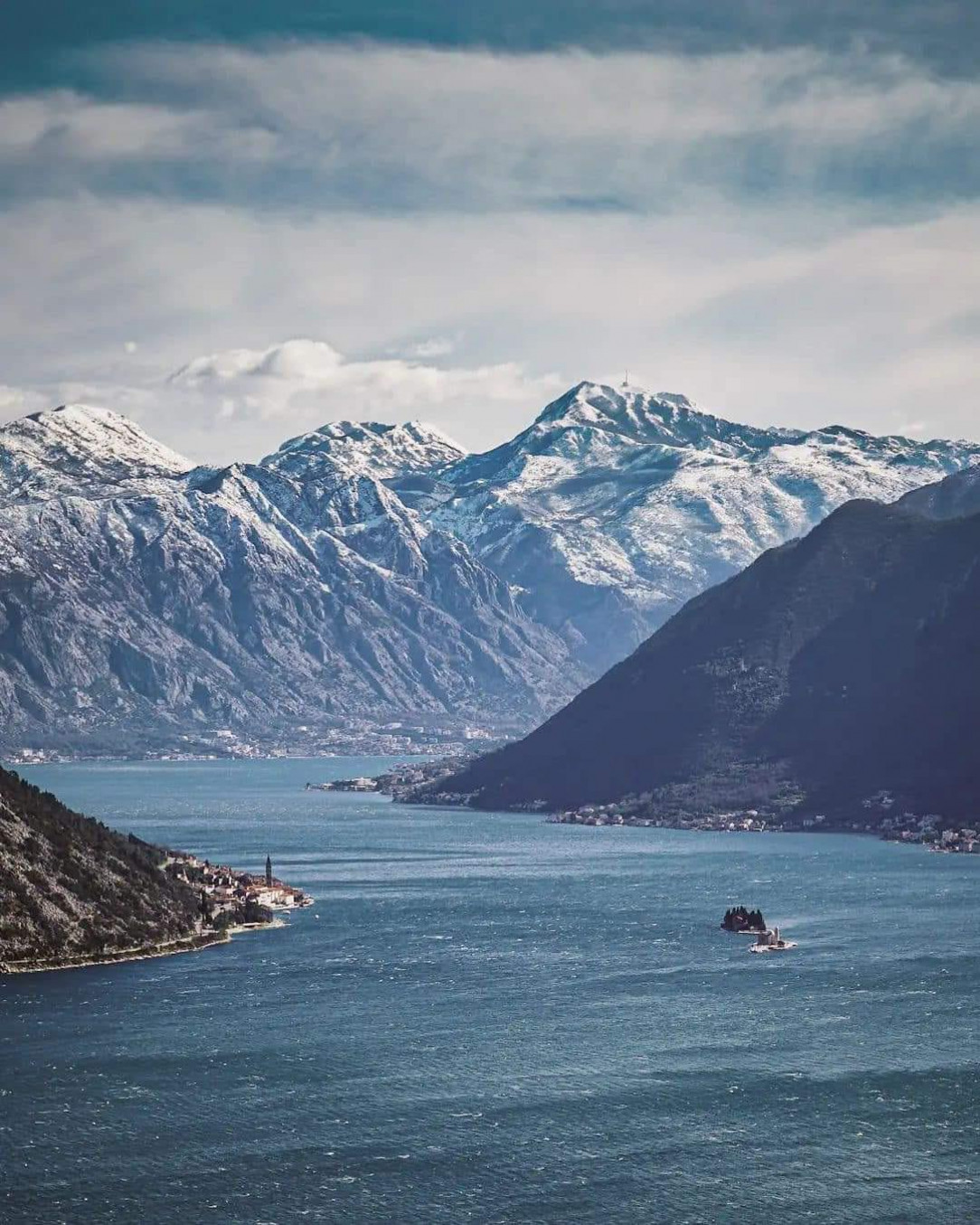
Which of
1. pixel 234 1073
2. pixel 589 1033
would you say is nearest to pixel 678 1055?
pixel 589 1033

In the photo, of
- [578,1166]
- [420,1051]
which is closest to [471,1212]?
[578,1166]

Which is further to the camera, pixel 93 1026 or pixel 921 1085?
pixel 93 1026

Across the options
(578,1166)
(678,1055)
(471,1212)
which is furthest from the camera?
(678,1055)

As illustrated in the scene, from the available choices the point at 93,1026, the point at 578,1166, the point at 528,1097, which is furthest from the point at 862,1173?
the point at 93,1026

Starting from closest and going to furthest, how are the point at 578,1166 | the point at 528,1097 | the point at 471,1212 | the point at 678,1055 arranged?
1. the point at 471,1212
2. the point at 578,1166
3. the point at 528,1097
4. the point at 678,1055

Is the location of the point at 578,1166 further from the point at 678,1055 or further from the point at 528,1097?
the point at 678,1055

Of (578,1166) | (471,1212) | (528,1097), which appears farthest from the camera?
(528,1097)

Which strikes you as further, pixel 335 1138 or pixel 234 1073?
pixel 234 1073

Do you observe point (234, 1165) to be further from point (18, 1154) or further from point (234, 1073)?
point (234, 1073)
